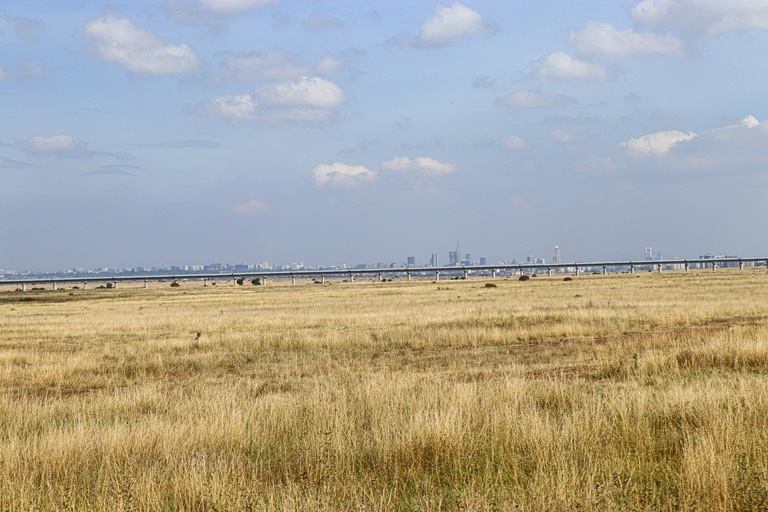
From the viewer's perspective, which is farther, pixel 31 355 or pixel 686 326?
pixel 686 326

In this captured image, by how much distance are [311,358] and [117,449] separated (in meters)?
11.5

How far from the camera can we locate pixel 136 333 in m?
29.3

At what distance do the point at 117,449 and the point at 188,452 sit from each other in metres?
0.94

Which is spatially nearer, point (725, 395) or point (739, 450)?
point (739, 450)

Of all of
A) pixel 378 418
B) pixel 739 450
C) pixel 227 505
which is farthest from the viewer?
pixel 378 418

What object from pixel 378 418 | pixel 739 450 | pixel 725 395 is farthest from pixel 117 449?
pixel 725 395

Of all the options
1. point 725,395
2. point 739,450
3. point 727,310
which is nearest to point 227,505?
point 739,450

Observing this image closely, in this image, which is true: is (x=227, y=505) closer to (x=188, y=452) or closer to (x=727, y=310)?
(x=188, y=452)

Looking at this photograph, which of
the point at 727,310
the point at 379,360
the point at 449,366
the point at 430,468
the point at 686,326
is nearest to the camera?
the point at 430,468

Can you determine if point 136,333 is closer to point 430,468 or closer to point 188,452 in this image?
point 188,452

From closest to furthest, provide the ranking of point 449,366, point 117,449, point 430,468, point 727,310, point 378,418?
point 430,468 < point 117,449 < point 378,418 < point 449,366 < point 727,310

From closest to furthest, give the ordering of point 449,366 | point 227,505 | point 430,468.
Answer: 1. point 227,505
2. point 430,468
3. point 449,366

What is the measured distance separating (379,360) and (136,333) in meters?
16.6

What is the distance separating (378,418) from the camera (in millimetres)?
9164
